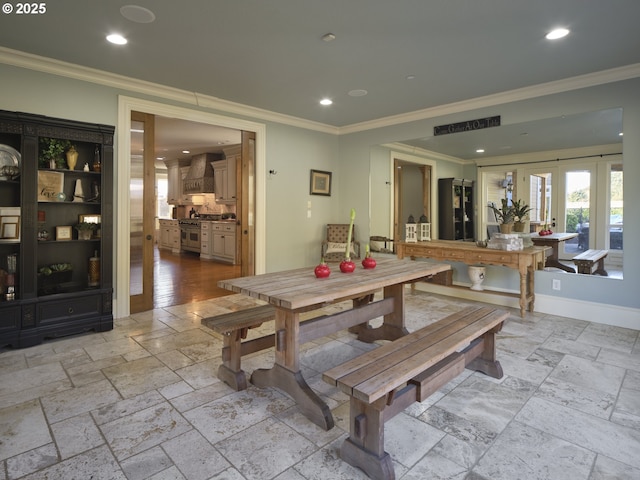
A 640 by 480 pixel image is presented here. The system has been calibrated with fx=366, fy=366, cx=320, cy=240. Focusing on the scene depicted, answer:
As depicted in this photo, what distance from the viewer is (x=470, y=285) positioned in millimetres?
5035

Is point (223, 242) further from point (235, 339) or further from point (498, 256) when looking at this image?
point (235, 339)

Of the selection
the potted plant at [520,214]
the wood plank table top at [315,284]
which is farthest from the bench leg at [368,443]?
the potted plant at [520,214]

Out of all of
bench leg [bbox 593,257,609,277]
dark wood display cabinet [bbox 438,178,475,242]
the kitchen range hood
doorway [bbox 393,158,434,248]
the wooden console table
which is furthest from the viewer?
the kitchen range hood

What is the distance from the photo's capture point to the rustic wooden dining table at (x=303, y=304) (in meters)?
2.03

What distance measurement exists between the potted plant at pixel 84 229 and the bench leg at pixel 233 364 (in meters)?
2.13

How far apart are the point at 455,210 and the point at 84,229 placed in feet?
14.6

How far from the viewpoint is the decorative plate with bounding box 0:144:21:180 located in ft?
10.5

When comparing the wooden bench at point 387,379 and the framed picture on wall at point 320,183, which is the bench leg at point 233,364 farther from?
the framed picture on wall at point 320,183

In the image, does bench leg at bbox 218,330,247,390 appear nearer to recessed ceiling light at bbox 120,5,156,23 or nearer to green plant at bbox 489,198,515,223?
recessed ceiling light at bbox 120,5,156,23

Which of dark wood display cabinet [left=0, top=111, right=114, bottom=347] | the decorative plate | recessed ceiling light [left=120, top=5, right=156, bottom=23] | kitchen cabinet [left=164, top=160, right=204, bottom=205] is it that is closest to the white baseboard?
dark wood display cabinet [left=0, top=111, right=114, bottom=347]

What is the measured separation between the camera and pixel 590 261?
399 cm

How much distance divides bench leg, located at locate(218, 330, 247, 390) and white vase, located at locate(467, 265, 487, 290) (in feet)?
11.1

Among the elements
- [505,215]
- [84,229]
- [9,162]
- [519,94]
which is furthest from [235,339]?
[519,94]

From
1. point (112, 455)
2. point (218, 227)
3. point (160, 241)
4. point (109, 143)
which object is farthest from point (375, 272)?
point (160, 241)
